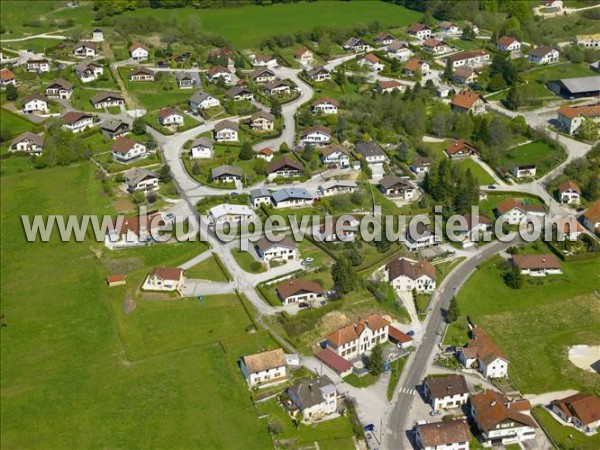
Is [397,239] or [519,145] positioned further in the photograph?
[519,145]

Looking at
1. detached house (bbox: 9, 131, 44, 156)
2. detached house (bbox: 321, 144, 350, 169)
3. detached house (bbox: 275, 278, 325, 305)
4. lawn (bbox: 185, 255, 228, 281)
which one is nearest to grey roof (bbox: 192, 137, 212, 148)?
detached house (bbox: 321, 144, 350, 169)

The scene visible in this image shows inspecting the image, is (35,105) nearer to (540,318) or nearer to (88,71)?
(88,71)

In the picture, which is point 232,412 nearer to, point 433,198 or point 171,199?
point 171,199

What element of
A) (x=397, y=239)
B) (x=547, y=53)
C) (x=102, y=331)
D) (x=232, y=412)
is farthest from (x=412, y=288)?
(x=547, y=53)

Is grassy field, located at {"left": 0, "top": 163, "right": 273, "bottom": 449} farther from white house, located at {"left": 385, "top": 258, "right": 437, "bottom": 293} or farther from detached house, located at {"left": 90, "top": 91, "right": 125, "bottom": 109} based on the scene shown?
detached house, located at {"left": 90, "top": 91, "right": 125, "bottom": 109}

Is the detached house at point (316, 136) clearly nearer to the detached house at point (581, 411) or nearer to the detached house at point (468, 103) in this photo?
the detached house at point (468, 103)

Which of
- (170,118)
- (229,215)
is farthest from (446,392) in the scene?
(170,118)
